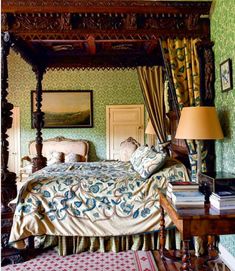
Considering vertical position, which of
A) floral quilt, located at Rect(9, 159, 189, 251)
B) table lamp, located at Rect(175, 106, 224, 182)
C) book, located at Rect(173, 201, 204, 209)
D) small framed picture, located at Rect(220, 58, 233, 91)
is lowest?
floral quilt, located at Rect(9, 159, 189, 251)

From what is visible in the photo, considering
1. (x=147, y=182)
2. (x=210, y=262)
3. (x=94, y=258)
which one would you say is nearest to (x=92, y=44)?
(x=147, y=182)

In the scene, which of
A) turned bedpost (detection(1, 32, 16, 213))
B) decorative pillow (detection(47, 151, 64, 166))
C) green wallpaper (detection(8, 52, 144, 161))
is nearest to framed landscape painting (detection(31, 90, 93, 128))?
green wallpaper (detection(8, 52, 144, 161))

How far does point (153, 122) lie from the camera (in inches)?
171

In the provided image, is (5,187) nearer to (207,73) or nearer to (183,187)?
(183,187)

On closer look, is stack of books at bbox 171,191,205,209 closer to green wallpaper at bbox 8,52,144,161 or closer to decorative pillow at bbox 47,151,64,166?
decorative pillow at bbox 47,151,64,166

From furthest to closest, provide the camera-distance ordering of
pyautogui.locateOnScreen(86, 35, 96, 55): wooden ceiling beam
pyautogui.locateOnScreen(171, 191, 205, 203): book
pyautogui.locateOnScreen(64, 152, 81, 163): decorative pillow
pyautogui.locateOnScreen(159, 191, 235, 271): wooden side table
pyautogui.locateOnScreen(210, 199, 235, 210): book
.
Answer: pyautogui.locateOnScreen(64, 152, 81, 163): decorative pillow < pyautogui.locateOnScreen(86, 35, 96, 55): wooden ceiling beam < pyautogui.locateOnScreen(171, 191, 205, 203): book < pyautogui.locateOnScreen(210, 199, 235, 210): book < pyautogui.locateOnScreen(159, 191, 235, 271): wooden side table

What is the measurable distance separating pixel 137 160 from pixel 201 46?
1.52m

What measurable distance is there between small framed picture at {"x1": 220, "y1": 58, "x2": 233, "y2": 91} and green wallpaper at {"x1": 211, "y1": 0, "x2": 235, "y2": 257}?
0.05 metres

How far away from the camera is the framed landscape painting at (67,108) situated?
6906 millimetres

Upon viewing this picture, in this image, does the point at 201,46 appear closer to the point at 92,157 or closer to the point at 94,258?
the point at 94,258

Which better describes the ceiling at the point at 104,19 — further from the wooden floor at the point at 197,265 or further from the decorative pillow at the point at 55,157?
the decorative pillow at the point at 55,157

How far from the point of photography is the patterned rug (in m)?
2.69

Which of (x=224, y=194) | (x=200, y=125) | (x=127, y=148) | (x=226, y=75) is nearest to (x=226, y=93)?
(x=226, y=75)

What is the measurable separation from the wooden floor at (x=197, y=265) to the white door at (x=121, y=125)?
4191mm
